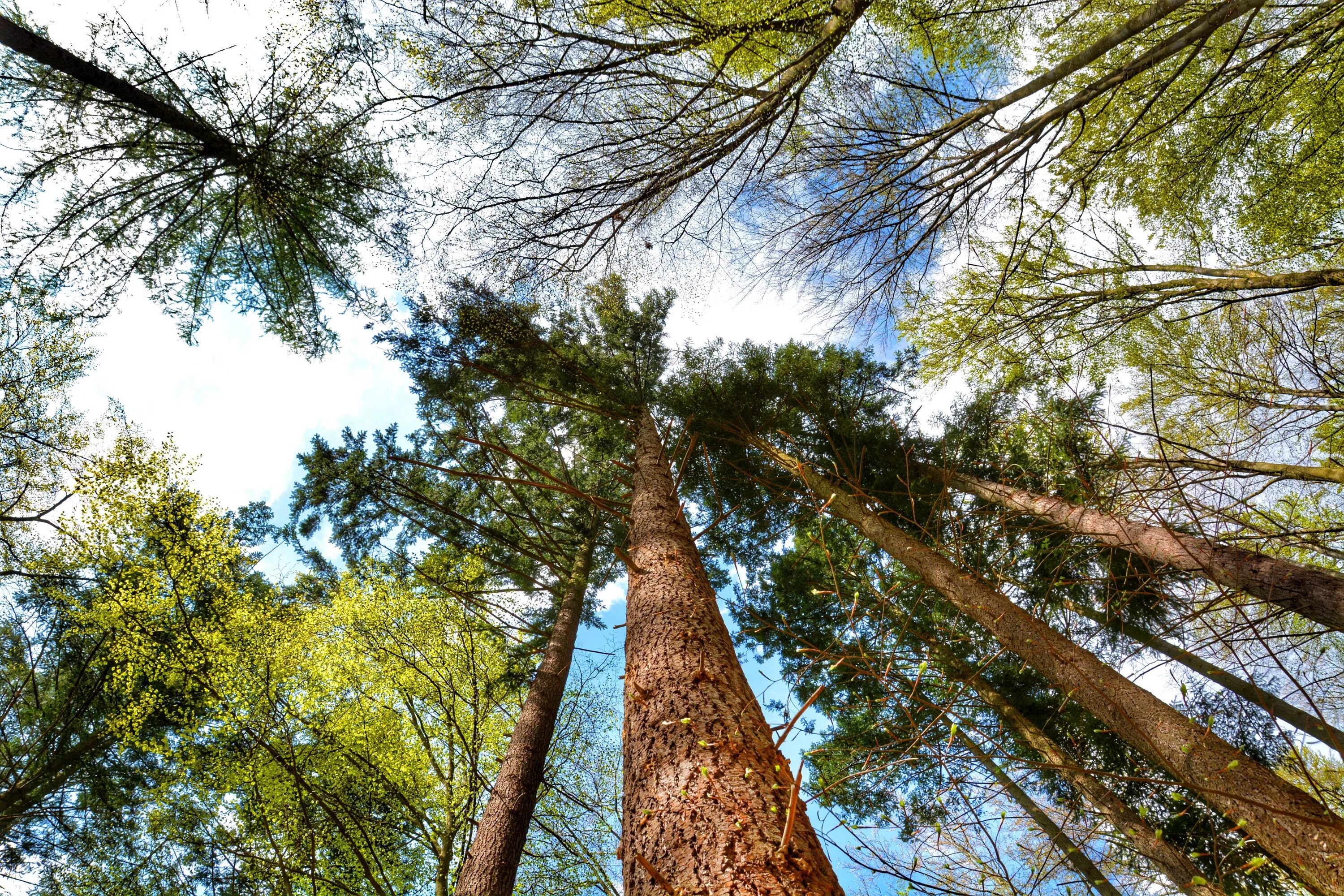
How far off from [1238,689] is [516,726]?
733 cm

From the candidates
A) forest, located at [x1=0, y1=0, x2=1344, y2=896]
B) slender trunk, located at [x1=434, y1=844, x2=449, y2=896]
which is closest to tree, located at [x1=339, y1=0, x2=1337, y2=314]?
forest, located at [x1=0, y1=0, x2=1344, y2=896]

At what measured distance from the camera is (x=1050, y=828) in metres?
3.07

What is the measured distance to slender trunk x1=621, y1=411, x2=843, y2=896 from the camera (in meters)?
1.41

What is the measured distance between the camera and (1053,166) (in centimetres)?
583

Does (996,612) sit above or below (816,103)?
below

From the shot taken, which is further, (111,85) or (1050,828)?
(111,85)

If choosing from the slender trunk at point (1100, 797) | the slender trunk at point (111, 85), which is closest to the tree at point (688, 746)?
the slender trunk at point (1100, 797)

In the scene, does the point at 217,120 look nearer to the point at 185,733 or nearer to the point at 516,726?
the point at 516,726

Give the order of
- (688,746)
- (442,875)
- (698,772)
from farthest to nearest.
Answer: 1. (442,875)
2. (688,746)
3. (698,772)

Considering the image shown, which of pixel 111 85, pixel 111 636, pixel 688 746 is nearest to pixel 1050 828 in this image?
pixel 688 746

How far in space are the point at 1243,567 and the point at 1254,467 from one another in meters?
1.82

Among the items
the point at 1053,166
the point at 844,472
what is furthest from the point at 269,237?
the point at 1053,166

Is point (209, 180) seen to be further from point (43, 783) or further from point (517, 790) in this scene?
point (43, 783)

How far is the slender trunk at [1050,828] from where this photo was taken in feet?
6.50
